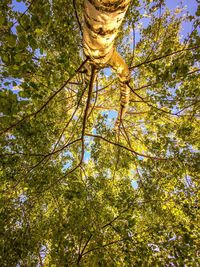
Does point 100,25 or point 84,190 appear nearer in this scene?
point 100,25

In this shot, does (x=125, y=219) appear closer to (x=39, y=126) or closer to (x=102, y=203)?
(x=102, y=203)

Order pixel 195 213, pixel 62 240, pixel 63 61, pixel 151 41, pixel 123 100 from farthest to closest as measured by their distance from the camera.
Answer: pixel 151 41 < pixel 123 100 < pixel 195 213 < pixel 62 240 < pixel 63 61

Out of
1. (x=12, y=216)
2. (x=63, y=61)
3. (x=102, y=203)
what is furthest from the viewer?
(x=102, y=203)

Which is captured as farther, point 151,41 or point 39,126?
point 151,41

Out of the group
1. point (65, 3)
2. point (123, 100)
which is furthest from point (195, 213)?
point (65, 3)

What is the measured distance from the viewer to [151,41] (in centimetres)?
744

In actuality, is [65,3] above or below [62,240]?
above

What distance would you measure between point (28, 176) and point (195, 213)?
12.8ft

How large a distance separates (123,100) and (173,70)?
2436 mm

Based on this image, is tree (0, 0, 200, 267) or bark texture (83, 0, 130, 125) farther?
tree (0, 0, 200, 267)

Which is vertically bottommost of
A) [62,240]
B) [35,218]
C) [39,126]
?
[62,240]

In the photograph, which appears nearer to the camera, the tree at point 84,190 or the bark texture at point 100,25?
the bark texture at point 100,25

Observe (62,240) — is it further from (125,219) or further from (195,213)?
(195,213)

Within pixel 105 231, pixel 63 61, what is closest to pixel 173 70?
pixel 63 61
